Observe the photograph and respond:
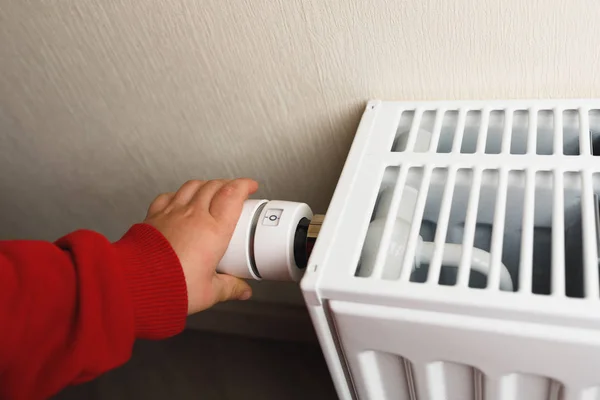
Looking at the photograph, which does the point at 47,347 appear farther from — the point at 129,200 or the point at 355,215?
the point at 129,200

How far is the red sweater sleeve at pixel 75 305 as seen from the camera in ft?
1.20

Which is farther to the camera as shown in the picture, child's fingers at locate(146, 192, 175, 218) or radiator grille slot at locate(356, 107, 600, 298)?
child's fingers at locate(146, 192, 175, 218)

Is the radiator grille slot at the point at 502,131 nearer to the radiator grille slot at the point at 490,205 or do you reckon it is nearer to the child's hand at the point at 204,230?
the radiator grille slot at the point at 490,205

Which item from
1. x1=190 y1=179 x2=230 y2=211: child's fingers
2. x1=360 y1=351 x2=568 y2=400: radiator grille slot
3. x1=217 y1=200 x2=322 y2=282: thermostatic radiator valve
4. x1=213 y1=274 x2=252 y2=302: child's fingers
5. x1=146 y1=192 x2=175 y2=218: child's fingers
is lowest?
x1=360 y1=351 x2=568 y2=400: radiator grille slot

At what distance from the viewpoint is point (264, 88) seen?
0.51 m

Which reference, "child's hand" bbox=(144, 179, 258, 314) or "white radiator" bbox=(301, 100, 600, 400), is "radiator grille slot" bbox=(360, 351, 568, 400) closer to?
"white radiator" bbox=(301, 100, 600, 400)

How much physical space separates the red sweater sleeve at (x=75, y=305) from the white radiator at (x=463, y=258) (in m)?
0.12

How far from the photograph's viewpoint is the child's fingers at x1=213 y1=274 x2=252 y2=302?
42cm

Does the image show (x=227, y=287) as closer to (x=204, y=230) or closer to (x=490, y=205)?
(x=204, y=230)

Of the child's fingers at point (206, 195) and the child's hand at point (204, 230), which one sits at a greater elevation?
the child's fingers at point (206, 195)

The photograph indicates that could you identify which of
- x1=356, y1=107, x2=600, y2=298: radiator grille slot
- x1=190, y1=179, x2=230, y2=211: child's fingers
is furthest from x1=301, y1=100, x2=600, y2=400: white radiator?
x1=190, y1=179, x2=230, y2=211: child's fingers

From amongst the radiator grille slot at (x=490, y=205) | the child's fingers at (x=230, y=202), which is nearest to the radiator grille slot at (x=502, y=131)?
the radiator grille slot at (x=490, y=205)

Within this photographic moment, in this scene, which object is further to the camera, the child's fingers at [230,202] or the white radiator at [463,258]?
the child's fingers at [230,202]

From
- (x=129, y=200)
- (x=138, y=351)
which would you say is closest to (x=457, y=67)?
(x=129, y=200)
